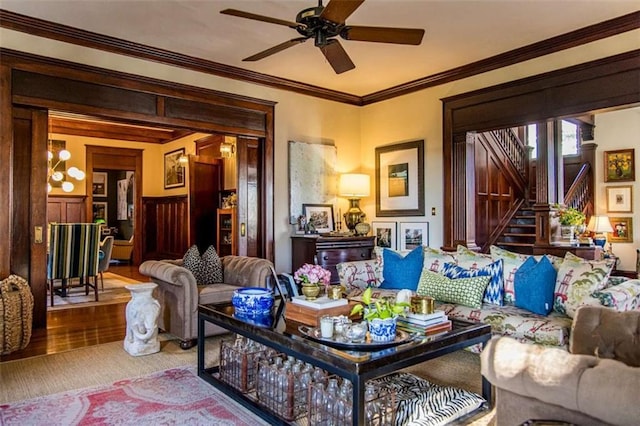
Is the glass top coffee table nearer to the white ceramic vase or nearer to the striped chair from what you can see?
the white ceramic vase

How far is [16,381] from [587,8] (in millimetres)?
5362

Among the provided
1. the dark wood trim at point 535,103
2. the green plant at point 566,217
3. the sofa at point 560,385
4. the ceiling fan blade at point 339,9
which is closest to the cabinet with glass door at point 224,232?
the dark wood trim at point 535,103

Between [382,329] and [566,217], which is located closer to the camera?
[382,329]

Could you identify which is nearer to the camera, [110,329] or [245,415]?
[245,415]

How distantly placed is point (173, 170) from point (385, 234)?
16.5 ft

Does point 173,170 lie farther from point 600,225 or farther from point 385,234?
point 600,225

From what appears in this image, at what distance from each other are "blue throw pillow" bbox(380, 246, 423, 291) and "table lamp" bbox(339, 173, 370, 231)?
6.51 ft

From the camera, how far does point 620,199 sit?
864 cm

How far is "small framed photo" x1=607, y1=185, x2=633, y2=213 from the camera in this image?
853cm

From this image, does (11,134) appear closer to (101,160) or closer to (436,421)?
(436,421)

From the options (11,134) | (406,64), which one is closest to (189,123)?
(11,134)

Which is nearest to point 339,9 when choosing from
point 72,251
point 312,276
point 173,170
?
point 312,276

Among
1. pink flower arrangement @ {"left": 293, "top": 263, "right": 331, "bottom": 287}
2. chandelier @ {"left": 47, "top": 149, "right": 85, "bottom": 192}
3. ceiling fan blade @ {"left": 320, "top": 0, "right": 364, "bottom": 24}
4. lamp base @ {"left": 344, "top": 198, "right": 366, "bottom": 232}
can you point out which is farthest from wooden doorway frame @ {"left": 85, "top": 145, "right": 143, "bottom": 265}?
ceiling fan blade @ {"left": 320, "top": 0, "right": 364, "bottom": 24}

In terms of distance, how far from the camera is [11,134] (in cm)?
406
